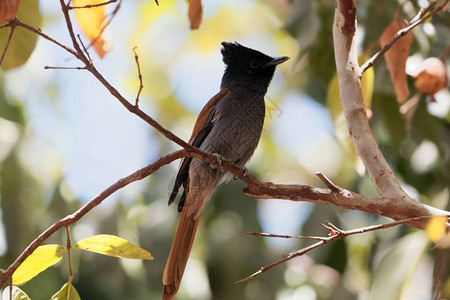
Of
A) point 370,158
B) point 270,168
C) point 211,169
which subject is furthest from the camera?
point 270,168

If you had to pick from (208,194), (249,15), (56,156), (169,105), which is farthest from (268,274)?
(249,15)

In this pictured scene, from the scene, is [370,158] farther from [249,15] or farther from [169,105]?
[249,15]

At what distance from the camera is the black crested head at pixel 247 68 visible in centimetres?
391

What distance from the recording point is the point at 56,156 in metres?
4.44

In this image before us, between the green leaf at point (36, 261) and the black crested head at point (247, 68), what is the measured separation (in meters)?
2.09

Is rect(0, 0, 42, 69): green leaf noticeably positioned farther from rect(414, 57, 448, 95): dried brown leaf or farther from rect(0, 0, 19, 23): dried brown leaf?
rect(414, 57, 448, 95): dried brown leaf

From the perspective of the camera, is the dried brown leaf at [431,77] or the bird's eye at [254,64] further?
the bird's eye at [254,64]

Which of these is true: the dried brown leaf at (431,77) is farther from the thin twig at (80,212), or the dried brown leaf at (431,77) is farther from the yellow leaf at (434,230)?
the yellow leaf at (434,230)

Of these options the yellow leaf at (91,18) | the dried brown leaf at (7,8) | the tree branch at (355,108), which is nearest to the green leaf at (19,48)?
the yellow leaf at (91,18)

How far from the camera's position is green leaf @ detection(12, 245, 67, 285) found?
6.48 ft

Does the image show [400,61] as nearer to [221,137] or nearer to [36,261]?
[221,137]

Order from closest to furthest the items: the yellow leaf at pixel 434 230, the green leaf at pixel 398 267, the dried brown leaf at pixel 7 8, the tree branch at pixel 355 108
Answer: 1. the yellow leaf at pixel 434 230
2. the dried brown leaf at pixel 7 8
3. the tree branch at pixel 355 108
4. the green leaf at pixel 398 267

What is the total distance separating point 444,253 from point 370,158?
2.98ft

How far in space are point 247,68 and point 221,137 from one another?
0.64 meters
